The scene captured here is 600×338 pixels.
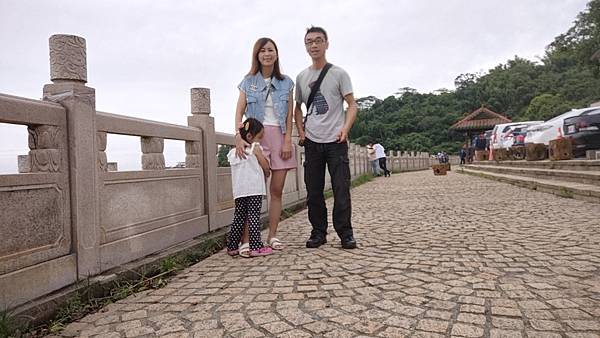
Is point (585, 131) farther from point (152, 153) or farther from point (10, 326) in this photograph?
point (10, 326)

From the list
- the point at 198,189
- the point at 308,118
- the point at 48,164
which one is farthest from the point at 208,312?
the point at 198,189

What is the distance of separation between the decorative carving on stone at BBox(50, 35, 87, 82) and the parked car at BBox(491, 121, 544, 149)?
1820 centimetres

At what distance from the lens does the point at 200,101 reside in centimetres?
513

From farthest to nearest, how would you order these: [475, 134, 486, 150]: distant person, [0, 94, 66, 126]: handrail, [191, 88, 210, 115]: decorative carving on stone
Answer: [475, 134, 486, 150]: distant person < [191, 88, 210, 115]: decorative carving on stone < [0, 94, 66, 126]: handrail

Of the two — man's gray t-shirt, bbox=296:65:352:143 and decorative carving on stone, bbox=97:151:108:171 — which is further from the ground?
man's gray t-shirt, bbox=296:65:352:143

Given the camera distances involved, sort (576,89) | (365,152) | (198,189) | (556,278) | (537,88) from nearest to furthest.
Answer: (556,278)
(198,189)
(365,152)
(576,89)
(537,88)

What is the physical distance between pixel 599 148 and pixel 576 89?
127ft

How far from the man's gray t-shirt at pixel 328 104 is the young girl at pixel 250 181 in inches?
22.6

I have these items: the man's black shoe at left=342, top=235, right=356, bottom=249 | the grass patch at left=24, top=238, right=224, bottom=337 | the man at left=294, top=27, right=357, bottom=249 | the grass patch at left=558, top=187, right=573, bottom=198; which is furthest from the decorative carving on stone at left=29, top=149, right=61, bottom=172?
the grass patch at left=558, top=187, right=573, bottom=198

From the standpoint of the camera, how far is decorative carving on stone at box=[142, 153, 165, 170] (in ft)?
Answer: 13.5

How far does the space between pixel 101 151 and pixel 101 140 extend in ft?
0.29

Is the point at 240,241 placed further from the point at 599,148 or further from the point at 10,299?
the point at 599,148

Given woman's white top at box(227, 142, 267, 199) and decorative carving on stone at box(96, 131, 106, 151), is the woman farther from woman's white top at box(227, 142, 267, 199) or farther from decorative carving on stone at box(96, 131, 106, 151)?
decorative carving on stone at box(96, 131, 106, 151)

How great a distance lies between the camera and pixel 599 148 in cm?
1008
